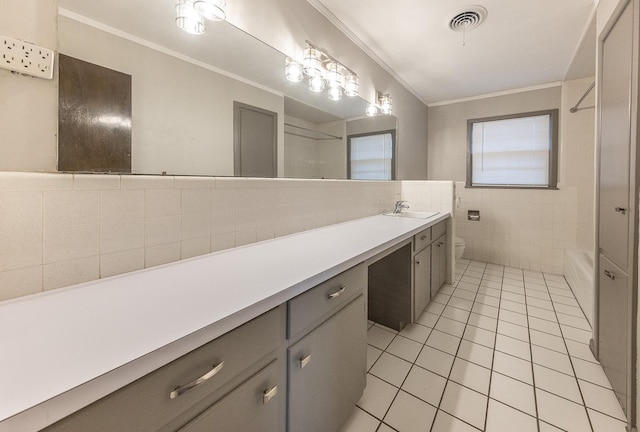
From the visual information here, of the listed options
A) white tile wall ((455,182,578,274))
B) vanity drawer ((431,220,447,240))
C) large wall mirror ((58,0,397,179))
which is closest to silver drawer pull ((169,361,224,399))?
large wall mirror ((58,0,397,179))

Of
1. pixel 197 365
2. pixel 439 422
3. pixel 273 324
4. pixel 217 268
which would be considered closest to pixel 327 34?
pixel 217 268

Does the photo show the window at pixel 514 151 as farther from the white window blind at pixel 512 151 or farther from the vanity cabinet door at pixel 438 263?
the vanity cabinet door at pixel 438 263

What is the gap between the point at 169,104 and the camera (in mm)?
1092

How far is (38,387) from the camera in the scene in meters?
0.41

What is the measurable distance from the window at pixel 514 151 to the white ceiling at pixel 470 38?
0.50 metres

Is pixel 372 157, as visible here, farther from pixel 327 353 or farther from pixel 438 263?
pixel 327 353

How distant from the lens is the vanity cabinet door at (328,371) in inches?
34.8

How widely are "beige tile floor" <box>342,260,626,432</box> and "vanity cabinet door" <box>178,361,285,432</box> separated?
2.26 ft

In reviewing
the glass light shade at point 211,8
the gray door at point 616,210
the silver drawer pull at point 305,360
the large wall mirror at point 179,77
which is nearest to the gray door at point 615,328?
the gray door at point 616,210

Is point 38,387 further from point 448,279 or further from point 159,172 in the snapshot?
point 448,279

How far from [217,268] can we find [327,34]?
1946 mm

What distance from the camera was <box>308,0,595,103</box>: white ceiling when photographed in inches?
79.3

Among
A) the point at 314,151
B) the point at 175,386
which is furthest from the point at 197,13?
the point at 175,386

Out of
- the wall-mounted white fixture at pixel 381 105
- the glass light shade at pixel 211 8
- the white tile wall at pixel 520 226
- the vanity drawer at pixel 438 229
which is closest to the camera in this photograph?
the glass light shade at pixel 211 8
